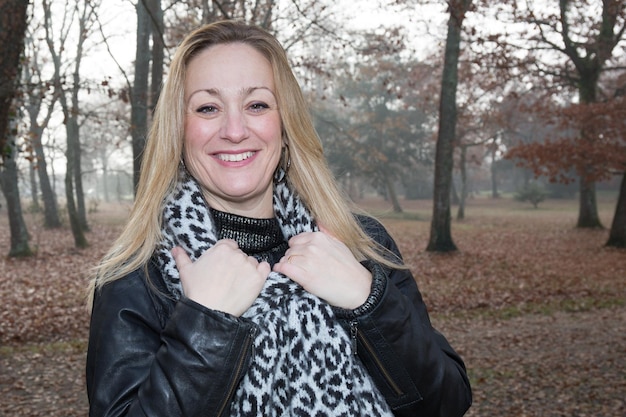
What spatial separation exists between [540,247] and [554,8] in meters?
7.80

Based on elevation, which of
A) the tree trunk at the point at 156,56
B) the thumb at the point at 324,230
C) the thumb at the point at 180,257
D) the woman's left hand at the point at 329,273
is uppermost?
the tree trunk at the point at 156,56

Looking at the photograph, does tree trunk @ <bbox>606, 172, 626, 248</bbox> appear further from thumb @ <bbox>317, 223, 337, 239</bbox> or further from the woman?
thumb @ <bbox>317, 223, 337, 239</bbox>

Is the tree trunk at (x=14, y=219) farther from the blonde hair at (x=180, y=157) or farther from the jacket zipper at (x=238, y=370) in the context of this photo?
the jacket zipper at (x=238, y=370)

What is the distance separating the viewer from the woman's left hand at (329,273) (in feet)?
5.43

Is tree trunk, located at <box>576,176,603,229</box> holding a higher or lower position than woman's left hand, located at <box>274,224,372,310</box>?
lower

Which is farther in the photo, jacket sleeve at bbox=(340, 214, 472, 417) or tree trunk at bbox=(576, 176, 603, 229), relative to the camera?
tree trunk at bbox=(576, 176, 603, 229)

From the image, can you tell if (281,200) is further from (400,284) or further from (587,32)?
(587,32)

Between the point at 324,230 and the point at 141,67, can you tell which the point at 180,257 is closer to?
the point at 324,230

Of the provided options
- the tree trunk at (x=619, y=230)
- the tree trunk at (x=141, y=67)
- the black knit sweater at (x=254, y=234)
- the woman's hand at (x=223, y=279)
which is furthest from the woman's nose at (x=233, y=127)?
the tree trunk at (x=619, y=230)

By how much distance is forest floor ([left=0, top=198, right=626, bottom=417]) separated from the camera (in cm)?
640

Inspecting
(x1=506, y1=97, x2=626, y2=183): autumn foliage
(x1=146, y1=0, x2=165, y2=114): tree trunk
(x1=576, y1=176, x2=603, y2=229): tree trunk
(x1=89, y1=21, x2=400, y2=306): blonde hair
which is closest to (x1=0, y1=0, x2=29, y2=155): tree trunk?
(x1=89, y1=21, x2=400, y2=306): blonde hair

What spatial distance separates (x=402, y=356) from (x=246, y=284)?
475 millimetres

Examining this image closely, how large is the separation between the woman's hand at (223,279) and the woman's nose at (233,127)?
15.1 inches

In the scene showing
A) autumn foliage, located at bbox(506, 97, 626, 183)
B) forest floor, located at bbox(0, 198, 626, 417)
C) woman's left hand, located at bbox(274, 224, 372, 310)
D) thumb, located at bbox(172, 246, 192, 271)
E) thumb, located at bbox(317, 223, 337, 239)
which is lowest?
forest floor, located at bbox(0, 198, 626, 417)
